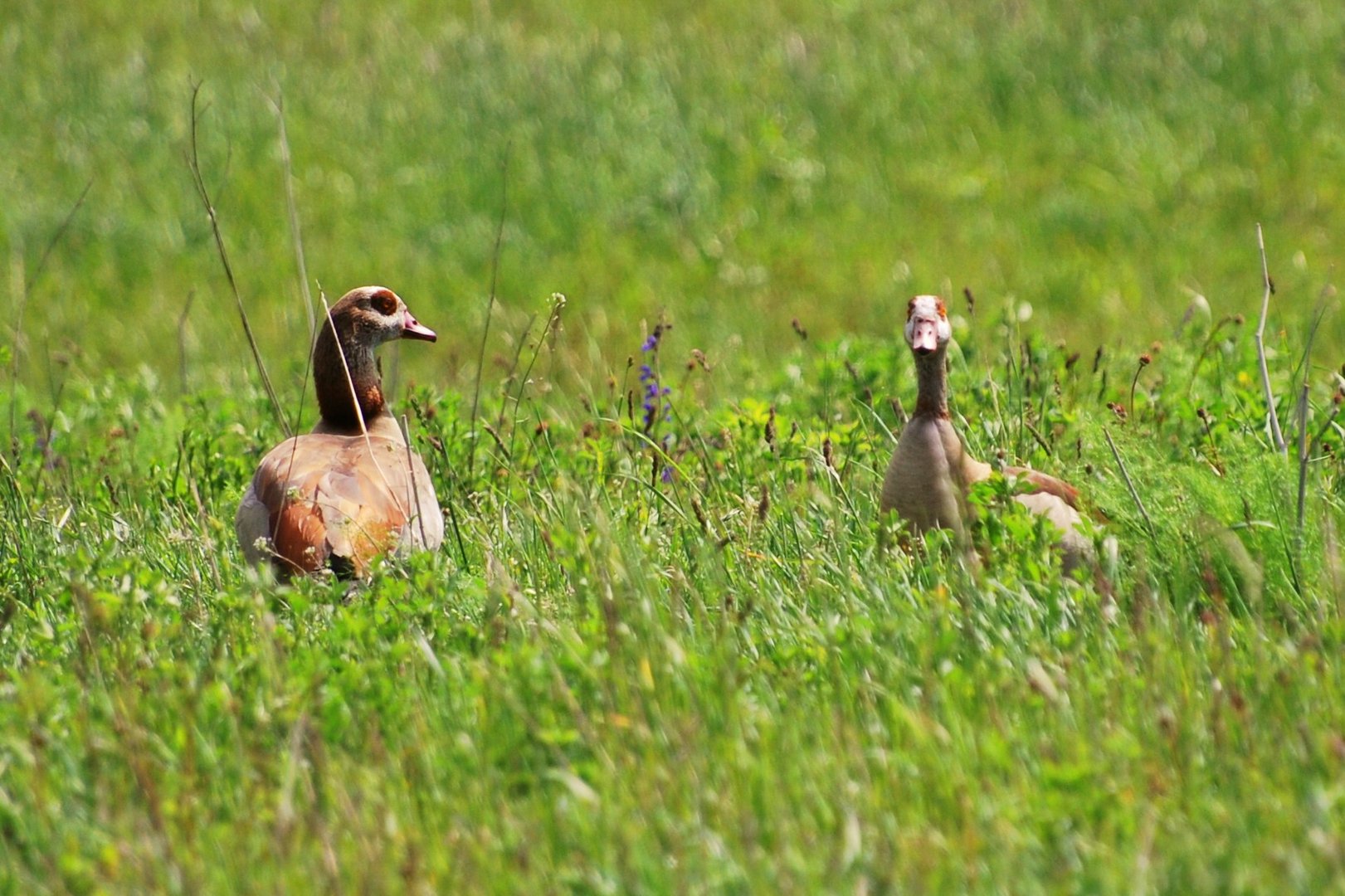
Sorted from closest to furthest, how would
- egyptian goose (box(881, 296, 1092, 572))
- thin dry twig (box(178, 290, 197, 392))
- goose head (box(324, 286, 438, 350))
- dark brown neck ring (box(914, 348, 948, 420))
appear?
egyptian goose (box(881, 296, 1092, 572)), dark brown neck ring (box(914, 348, 948, 420)), thin dry twig (box(178, 290, 197, 392)), goose head (box(324, 286, 438, 350))

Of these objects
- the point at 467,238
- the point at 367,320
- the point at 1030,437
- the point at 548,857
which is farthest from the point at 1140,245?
the point at 548,857

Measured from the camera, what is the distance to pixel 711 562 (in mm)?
4051

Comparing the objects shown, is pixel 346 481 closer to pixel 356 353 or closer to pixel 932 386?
pixel 356 353

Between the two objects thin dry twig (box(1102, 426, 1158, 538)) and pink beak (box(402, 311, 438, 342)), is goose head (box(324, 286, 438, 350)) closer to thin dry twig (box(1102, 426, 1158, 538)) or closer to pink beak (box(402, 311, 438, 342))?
pink beak (box(402, 311, 438, 342))

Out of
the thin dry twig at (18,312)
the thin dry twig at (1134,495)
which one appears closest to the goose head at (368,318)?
the thin dry twig at (18,312)

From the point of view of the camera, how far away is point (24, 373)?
10.8 meters

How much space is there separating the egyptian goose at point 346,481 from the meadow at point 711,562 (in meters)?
0.16

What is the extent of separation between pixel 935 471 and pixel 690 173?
8.19 m

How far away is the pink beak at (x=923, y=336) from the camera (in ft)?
14.8

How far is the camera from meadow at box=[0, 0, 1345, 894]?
286 cm

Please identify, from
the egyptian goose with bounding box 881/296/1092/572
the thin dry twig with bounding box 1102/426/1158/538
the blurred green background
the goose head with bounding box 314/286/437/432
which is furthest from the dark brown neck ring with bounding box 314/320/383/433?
the blurred green background

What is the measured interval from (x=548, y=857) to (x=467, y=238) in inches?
371

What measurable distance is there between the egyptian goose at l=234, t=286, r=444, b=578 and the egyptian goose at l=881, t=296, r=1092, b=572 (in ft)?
4.43

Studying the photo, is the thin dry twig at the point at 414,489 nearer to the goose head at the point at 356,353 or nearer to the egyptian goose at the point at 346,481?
the egyptian goose at the point at 346,481
